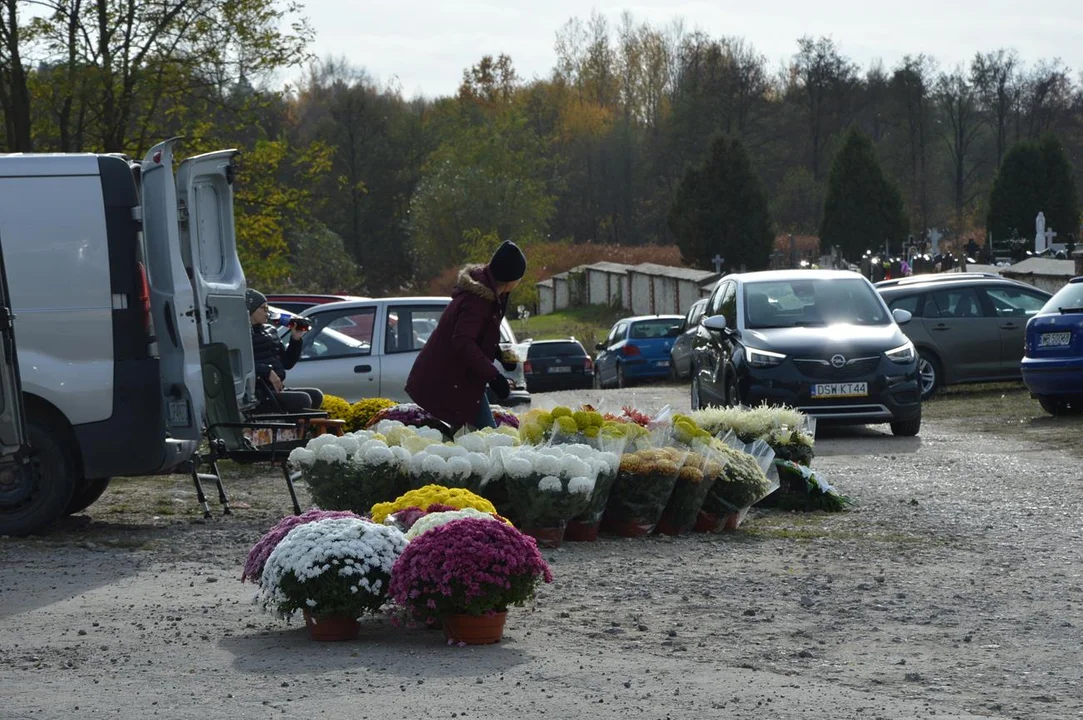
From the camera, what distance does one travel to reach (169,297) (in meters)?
10.6

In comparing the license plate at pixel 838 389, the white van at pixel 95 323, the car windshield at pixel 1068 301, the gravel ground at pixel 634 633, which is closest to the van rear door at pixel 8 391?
A: the gravel ground at pixel 634 633

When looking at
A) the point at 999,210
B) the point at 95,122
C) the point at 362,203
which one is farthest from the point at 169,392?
the point at 362,203

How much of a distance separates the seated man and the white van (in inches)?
108

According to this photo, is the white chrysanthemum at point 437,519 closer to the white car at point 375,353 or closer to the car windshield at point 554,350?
the white car at point 375,353

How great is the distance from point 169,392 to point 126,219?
119 cm

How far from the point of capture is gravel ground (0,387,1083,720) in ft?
19.0

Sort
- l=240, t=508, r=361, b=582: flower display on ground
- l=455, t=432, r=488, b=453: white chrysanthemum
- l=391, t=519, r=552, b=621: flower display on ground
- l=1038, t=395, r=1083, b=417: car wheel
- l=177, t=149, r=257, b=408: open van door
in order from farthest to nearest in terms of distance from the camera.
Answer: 1. l=1038, t=395, r=1083, b=417: car wheel
2. l=177, t=149, r=257, b=408: open van door
3. l=455, t=432, r=488, b=453: white chrysanthemum
4. l=240, t=508, r=361, b=582: flower display on ground
5. l=391, t=519, r=552, b=621: flower display on ground

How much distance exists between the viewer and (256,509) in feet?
38.7

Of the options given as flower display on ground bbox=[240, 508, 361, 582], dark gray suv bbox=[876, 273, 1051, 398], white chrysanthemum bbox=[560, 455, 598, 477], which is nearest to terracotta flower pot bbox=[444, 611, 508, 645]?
flower display on ground bbox=[240, 508, 361, 582]

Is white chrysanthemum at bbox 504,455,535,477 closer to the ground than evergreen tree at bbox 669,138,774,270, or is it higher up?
closer to the ground

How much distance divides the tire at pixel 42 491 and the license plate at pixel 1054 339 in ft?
39.5

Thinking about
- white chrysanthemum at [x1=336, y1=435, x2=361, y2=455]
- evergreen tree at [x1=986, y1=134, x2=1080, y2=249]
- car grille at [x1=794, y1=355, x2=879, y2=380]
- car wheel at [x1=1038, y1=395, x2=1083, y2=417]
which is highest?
evergreen tree at [x1=986, y1=134, x2=1080, y2=249]

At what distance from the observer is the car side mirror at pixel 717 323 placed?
1800 cm

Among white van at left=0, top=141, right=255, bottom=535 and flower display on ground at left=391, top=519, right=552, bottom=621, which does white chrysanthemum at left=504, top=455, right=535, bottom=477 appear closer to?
white van at left=0, top=141, right=255, bottom=535
